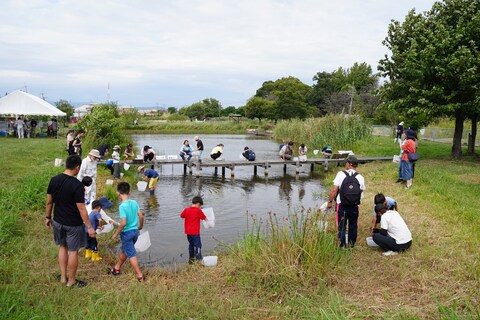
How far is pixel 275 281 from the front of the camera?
215 inches

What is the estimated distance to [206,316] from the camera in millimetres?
4668

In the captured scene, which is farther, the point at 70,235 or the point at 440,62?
the point at 440,62

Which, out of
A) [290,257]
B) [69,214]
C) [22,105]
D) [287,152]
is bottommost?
[290,257]

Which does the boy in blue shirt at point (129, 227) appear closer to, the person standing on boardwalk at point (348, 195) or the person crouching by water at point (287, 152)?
the person standing on boardwalk at point (348, 195)

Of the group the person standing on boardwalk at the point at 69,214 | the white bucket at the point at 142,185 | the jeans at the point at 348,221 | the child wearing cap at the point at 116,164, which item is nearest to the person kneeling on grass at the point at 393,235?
the jeans at the point at 348,221

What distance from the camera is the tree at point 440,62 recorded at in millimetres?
14273

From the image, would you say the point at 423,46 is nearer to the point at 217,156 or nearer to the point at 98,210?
the point at 217,156

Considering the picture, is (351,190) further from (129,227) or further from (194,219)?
(129,227)

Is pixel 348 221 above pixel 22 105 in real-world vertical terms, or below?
below

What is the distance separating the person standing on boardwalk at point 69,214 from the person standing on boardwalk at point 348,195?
12.8 ft

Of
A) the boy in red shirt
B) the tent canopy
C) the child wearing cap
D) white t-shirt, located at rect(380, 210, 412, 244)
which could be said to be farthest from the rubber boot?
the tent canopy

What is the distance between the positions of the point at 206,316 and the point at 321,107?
171ft

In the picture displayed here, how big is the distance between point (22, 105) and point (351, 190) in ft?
69.4

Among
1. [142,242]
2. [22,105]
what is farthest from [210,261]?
[22,105]
